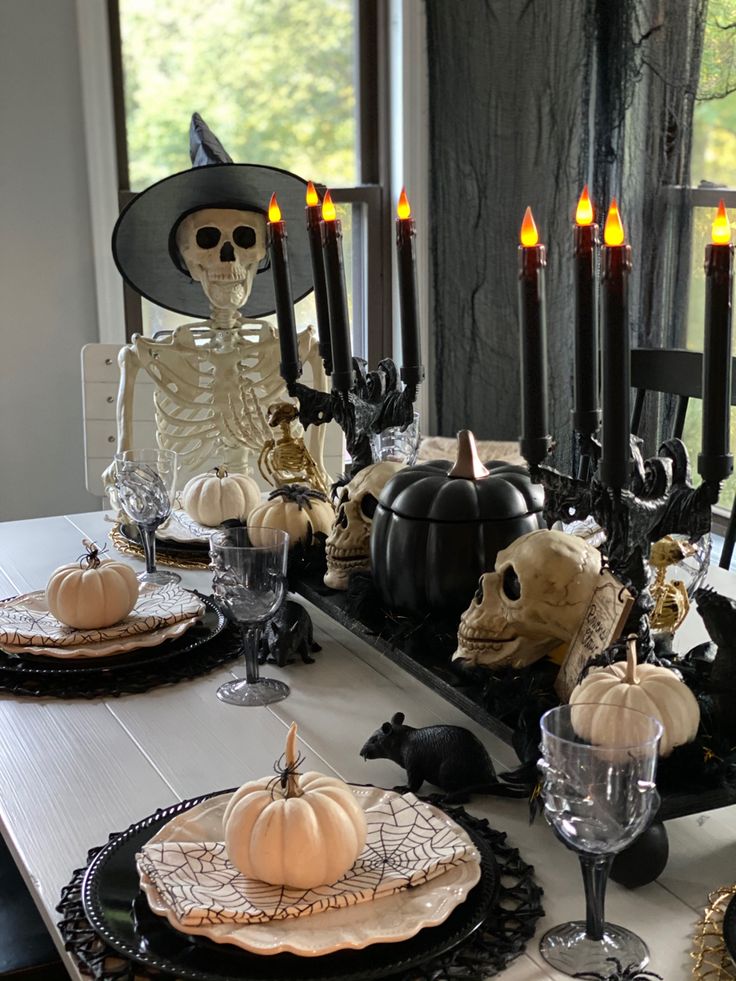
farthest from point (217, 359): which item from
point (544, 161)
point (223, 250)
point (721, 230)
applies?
point (721, 230)

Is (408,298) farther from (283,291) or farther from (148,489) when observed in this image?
(148,489)

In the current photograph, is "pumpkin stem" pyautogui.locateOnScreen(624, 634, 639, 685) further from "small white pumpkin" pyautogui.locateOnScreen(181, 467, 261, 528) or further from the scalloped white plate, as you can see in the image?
"small white pumpkin" pyautogui.locateOnScreen(181, 467, 261, 528)

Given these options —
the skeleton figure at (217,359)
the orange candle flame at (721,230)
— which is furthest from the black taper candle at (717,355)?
the skeleton figure at (217,359)

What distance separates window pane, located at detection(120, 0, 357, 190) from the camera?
3.25 meters

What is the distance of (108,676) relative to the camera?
4.37 ft

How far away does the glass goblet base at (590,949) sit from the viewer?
31.0 inches

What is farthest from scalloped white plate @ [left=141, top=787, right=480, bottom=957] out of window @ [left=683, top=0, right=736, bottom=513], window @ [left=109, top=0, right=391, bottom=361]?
window @ [left=109, top=0, right=391, bottom=361]

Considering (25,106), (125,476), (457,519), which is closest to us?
(457,519)

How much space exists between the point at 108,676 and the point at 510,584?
50 cm

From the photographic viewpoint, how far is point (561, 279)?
337 cm

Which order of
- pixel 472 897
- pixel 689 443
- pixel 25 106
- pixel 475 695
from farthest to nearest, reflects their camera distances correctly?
pixel 689 443 < pixel 25 106 < pixel 475 695 < pixel 472 897

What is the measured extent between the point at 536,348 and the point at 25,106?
2460 mm

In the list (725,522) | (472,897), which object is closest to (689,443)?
(725,522)

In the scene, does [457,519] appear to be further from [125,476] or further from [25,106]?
[25,106]
